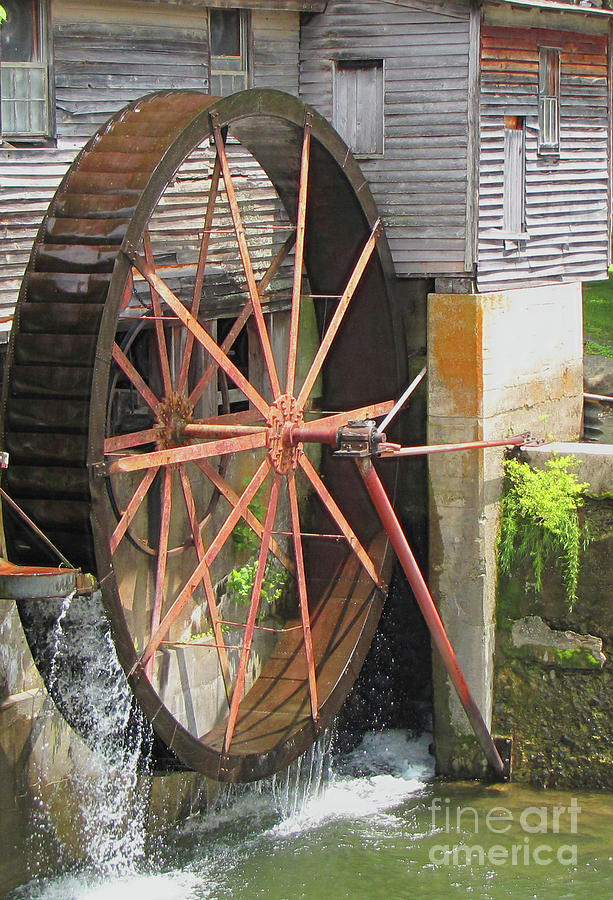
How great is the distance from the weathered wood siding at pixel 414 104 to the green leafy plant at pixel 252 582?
2.80 m

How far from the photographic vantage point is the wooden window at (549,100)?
40.7 ft

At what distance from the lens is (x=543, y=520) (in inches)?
447

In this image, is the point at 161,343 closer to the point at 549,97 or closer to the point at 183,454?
the point at 183,454

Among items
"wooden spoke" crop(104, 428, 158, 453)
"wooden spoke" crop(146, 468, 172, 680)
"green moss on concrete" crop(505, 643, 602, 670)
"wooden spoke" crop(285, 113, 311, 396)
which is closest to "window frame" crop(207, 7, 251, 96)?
"wooden spoke" crop(285, 113, 311, 396)

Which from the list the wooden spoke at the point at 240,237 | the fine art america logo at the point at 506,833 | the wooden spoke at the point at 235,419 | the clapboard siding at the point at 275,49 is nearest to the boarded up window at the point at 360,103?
the clapboard siding at the point at 275,49

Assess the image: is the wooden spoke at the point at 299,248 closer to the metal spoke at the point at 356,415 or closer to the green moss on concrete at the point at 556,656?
the metal spoke at the point at 356,415

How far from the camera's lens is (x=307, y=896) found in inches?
363

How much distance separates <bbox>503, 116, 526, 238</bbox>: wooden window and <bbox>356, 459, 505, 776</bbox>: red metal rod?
2.98 meters

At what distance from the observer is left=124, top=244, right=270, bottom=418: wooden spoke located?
8.53 metres

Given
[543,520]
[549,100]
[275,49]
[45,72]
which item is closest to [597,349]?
[549,100]

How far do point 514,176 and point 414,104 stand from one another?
122 centimetres

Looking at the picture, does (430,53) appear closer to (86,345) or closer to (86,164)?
(86,164)

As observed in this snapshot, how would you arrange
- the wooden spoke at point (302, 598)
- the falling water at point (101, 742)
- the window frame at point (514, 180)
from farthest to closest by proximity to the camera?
the window frame at point (514, 180)
the wooden spoke at point (302, 598)
the falling water at point (101, 742)

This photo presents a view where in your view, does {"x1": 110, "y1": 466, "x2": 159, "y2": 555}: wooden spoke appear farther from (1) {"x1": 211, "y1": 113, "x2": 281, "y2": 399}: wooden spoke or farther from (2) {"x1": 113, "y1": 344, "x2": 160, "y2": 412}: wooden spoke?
(1) {"x1": 211, "y1": 113, "x2": 281, "y2": 399}: wooden spoke
